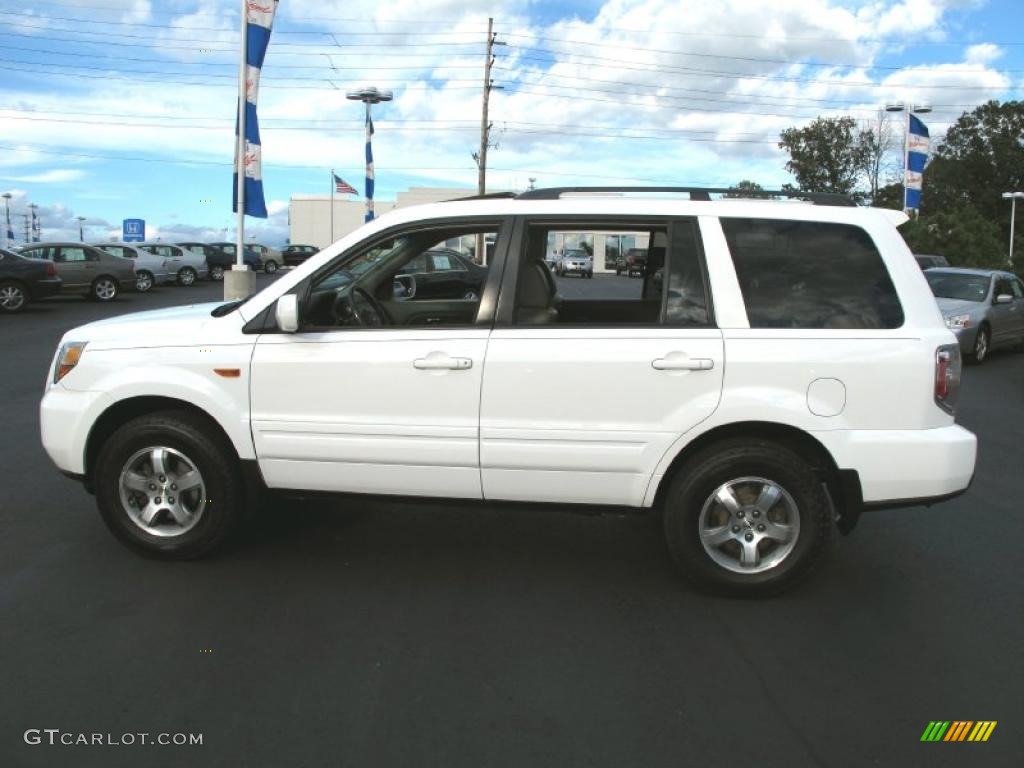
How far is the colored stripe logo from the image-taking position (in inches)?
115

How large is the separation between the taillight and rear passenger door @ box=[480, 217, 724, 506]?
988 mm

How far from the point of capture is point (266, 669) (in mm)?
3326

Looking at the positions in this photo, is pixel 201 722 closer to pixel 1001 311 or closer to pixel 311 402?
pixel 311 402

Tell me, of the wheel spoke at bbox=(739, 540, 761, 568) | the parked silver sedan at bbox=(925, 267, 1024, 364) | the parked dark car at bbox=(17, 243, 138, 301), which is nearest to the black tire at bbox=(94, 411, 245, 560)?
the wheel spoke at bbox=(739, 540, 761, 568)

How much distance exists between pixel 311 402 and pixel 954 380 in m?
3.03

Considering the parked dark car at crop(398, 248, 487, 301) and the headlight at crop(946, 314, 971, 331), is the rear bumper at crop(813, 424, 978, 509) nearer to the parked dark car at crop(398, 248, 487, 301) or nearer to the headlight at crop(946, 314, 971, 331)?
the parked dark car at crop(398, 248, 487, 301)

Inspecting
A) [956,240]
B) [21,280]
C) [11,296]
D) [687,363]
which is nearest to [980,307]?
[687,363]

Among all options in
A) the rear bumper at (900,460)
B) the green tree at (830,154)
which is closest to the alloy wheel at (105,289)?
the rear bumper at (900,460)

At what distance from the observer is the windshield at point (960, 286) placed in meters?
13.8

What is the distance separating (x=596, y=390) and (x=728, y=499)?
2.65 ft

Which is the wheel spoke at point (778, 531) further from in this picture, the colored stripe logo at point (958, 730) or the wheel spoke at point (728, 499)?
the colored stripe logo at point (958, 730)

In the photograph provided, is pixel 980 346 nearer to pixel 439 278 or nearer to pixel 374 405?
pixel 439 278

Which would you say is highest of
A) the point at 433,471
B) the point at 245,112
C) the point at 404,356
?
the point at 245,112

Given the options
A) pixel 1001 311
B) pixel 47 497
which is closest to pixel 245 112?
pixel 47 497
